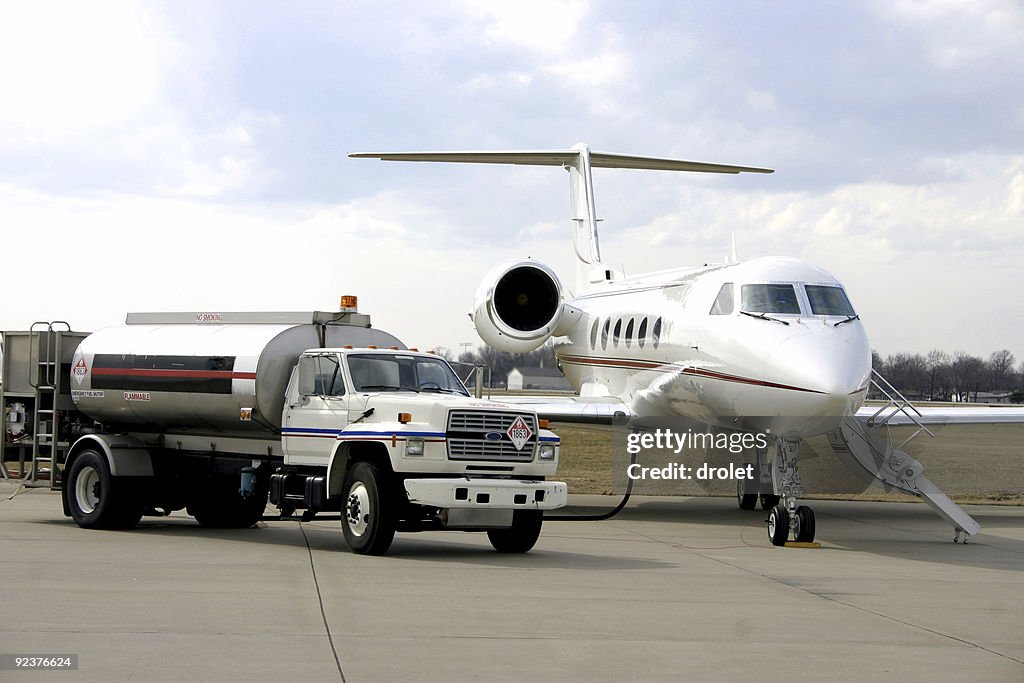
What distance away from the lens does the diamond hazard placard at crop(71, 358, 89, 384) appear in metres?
15.5

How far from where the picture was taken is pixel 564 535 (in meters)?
15.7

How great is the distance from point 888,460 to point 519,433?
6320 millimetres

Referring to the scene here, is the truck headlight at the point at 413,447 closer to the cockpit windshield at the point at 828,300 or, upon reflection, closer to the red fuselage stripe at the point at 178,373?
the red fuselage stripe at the point at 178,373

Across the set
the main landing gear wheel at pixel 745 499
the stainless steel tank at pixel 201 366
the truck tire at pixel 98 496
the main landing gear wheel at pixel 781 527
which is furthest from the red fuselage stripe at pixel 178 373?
the main landing gear wheel at pixel 745 499

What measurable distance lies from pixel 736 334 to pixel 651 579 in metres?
5.75

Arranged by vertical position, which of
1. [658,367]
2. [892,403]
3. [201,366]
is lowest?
[892,403]

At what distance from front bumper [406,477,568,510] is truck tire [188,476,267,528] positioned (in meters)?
3.90

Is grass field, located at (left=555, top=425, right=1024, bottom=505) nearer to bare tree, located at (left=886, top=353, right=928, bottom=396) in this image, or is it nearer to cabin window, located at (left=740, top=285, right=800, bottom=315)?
cabin window, located at (left=740, top=285, right=800, bottom=315)

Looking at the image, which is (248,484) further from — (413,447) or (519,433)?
(519,433)

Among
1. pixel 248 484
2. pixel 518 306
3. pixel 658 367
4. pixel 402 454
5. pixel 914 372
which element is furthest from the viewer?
pixel 914 372

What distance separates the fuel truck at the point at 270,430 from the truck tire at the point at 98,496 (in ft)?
0.06

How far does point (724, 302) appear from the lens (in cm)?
1703

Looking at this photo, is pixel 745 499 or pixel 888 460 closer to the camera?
pixel 888 460

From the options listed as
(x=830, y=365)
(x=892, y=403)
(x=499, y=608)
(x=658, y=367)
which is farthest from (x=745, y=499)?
(x=499, y=608)
